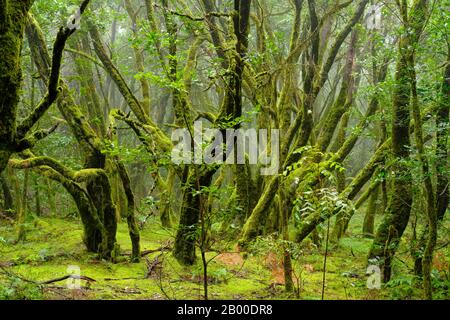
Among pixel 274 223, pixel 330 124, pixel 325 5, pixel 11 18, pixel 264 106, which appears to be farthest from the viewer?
pixel 325 5

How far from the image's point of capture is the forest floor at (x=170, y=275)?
6246mm

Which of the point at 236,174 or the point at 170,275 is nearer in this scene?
the point at 170,275

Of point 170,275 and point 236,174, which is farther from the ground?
point 236,174

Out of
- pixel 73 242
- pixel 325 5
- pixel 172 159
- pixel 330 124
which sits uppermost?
pixel 325 5

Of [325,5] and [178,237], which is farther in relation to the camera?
[325,5]

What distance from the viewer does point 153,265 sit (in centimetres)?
793

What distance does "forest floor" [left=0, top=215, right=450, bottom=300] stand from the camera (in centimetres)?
625

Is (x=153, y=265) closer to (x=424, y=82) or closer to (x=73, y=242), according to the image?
(x=73, y=242)

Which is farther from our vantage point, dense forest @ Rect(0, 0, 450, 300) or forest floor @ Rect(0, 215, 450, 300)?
forest floor @ Rect(0, 215, 450, 300)

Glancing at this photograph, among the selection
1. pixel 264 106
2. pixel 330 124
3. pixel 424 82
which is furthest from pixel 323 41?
pixel 424 82

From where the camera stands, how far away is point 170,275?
24.9 feet

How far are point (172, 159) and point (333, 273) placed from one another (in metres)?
5.09

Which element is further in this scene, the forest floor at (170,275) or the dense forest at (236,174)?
the forest floor at (170,275)

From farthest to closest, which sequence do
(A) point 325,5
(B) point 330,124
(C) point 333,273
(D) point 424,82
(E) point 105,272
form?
(A) point 325,5 < (B) point 330,124 < (C) point 333,273 < (E) point 105,272 < (D) point 424,82
